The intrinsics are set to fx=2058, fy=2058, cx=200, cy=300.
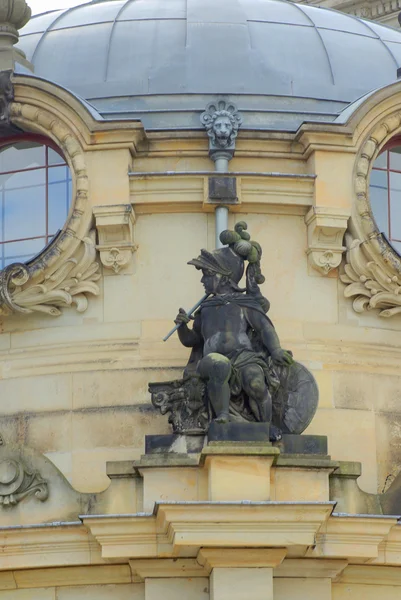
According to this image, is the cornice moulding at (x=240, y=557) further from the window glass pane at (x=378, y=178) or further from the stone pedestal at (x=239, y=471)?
the window glass pane at (x=378, y=178)

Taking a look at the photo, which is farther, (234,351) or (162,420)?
(162,420)

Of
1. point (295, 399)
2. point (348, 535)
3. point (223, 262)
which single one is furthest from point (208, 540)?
point (223, 262)

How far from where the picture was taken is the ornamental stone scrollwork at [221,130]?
76.0ft

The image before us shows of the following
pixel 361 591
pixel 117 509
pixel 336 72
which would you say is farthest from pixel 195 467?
pixel 336 72

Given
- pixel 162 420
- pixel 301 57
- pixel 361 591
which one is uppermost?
pixel 301 57

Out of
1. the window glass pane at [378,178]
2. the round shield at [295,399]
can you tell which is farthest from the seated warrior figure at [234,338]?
the window glass pane at [378,178]

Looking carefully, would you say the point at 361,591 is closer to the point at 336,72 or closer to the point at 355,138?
the point at 355,138

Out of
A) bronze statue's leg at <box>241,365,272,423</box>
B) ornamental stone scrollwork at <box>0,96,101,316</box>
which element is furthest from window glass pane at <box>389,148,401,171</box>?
bronze statue's leg at <box>241,365,272,423</box>

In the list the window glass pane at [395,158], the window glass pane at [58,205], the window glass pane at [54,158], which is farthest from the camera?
the window glass pane at [395,158]

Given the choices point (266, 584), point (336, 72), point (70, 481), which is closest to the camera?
point (266, 584)

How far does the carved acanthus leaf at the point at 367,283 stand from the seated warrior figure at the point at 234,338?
1731 mm

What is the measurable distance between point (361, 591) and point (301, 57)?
739 cm

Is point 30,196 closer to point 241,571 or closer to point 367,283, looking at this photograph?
A: point 367,283

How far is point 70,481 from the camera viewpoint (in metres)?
22.4
